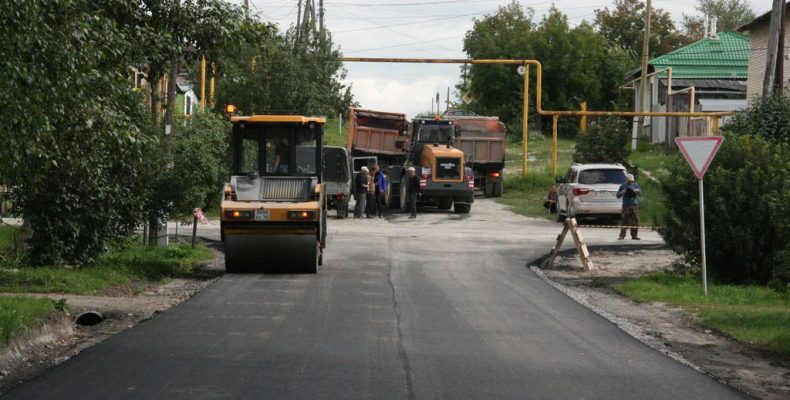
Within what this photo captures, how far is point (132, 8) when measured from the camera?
18.1 meters

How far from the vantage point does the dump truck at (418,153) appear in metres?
39.6

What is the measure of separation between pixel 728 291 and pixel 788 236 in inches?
160

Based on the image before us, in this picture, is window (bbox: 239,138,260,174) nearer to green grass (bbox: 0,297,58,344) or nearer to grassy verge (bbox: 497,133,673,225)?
green grass (bbox: 0,297,58,344)

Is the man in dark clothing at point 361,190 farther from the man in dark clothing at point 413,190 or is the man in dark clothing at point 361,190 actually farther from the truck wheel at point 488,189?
the truck wheel at point 488,189

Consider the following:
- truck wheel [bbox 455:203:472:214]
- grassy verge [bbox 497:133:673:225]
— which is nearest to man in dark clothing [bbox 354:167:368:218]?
truck wheel [bbox 455:203:472:214]

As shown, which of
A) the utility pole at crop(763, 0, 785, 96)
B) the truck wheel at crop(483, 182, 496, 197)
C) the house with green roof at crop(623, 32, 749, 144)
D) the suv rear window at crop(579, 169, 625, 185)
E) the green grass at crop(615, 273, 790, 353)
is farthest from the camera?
the house with green roof at crop(623, 32, 749, 144)

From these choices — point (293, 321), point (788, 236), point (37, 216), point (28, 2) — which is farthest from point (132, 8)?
point (788, 236)

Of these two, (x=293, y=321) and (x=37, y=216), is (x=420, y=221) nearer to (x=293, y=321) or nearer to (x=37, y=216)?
(x=37, y=216)

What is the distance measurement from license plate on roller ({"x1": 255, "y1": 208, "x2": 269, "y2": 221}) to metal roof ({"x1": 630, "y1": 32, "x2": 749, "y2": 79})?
48.1 m

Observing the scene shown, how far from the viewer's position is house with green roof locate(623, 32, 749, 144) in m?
60.4

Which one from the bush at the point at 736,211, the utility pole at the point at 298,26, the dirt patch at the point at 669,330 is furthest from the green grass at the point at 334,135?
the bush at the point at 736,211

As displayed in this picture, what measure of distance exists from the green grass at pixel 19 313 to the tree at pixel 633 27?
83.6 metres

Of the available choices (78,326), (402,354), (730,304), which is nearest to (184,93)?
(730,304)

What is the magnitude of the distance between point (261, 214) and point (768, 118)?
16107 mm
